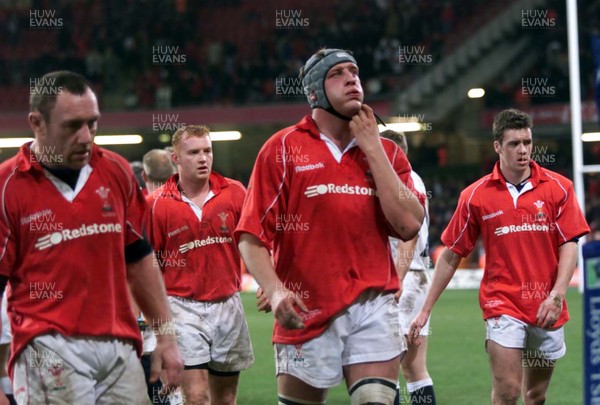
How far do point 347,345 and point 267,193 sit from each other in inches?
31.8

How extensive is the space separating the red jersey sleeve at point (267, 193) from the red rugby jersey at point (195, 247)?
226cm

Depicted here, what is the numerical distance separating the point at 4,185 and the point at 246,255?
127 cm

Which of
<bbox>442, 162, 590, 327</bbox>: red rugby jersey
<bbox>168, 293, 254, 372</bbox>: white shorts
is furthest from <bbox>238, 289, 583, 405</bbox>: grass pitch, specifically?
<bbox>442, 162, 590, 327</bbox>: red rugby jersey

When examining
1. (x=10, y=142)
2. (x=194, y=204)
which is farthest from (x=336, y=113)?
(x=10, y=142)

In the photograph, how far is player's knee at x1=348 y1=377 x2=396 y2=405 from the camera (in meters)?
4.79

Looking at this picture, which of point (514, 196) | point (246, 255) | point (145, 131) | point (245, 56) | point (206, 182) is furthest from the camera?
point (245, 56)

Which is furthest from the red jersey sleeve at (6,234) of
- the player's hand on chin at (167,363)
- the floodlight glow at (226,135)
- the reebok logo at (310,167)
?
the floodlight glow at (226,135)

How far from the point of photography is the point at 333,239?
4965mm

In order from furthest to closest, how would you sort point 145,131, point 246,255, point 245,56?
point 245,56 → point 145,131 → point 246,255

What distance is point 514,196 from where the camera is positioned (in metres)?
7.07

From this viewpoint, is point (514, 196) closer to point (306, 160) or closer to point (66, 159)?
point (306, 160)

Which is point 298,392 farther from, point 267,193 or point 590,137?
point 590,137

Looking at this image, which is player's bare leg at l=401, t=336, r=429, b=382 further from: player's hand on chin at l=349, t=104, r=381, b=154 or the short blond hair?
player's hand on chin at l=349, t=104, r=381, b=154

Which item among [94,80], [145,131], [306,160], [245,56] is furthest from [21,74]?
[306,160]
